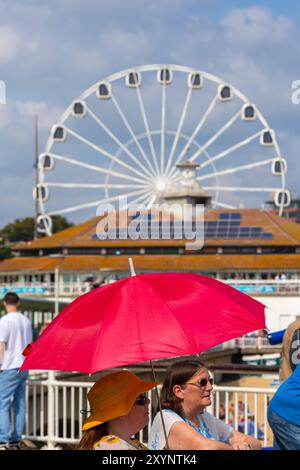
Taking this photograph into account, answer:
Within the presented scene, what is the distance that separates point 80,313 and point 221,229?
52.5 m

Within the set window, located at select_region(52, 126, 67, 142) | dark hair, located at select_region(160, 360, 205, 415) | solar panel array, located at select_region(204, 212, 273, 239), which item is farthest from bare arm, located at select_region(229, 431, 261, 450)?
solar panel array, located at select_region(204, 212, 273, 239)

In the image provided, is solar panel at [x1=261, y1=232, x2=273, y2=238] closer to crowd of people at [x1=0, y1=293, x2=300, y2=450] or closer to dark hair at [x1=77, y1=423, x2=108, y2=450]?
crowd of people at [x1=0, y1=293, x2=300, y2=450]

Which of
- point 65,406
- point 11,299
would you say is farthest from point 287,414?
point 65,406

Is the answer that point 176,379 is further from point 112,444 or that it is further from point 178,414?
point 112,444

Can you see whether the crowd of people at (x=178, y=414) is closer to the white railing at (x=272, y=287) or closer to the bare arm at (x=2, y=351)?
the bare arm at (x=2, y=351)

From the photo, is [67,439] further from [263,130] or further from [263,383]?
[263,130]

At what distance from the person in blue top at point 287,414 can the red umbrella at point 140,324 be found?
0.32 meters

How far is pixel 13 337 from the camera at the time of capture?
29.4 ft

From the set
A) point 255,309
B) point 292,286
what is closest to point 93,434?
point 255,309

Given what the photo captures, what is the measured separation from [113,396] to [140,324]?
0.60 meters

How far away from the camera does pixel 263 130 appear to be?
167ft

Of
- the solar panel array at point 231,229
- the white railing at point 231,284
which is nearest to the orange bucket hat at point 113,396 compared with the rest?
the white railing at point 231,284

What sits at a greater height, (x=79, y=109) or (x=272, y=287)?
(x=79, y=109)

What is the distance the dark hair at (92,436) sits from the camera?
406cm
